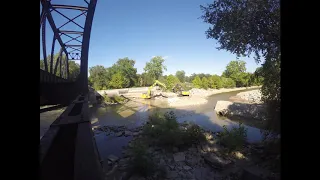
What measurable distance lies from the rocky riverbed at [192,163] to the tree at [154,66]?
46970 mm

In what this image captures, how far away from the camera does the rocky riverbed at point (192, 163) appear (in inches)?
352

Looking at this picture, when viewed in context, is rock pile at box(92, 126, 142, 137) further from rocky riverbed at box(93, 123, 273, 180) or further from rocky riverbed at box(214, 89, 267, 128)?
rocky riverbed at box(214, 89, 267, 128)

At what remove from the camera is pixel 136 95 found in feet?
144

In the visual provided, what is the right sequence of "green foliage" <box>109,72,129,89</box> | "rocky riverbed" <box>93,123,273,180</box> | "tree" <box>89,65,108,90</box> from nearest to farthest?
"rocky riverbed" <box>93,123,273,180</box> < "green foliage" <box>109,72,129,89</box> < "tree" <box>89,65,108,90</box>

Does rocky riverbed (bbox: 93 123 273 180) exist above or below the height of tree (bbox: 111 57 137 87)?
below

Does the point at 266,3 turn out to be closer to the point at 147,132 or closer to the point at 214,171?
the point at 214,171

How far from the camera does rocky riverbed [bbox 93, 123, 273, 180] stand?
8953mm

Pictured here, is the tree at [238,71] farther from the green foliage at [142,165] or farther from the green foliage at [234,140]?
the green foliage at [142,165]

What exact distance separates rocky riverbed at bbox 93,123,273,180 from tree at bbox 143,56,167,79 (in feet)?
154

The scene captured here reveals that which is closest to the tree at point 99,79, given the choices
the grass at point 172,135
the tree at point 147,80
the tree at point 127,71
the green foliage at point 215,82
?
the tree at point 127,71

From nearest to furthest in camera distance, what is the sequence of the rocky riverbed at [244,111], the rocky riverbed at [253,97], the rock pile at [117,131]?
the rocky riverbed at [253,97]
the rocky riverbed at [244,111]
the rock pile at [117,131]

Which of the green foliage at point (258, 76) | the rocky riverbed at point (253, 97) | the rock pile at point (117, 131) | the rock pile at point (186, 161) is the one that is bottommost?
the rock pile at point (186, 161)

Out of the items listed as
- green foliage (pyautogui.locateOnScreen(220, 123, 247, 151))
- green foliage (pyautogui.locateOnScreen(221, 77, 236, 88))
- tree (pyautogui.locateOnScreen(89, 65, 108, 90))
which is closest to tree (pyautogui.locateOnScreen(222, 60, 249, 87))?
green foliage (pyautogui.locateOnScreen(221, 77, 236, 88))
